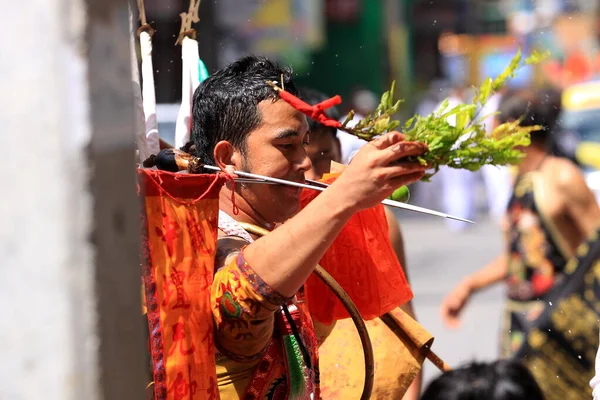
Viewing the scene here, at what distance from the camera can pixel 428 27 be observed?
24.3m

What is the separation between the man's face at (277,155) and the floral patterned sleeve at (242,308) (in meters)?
0.21

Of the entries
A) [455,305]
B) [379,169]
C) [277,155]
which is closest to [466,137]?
[379,169]

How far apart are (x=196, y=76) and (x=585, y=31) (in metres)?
18.1

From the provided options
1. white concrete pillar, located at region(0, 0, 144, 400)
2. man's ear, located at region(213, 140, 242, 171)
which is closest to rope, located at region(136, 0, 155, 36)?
man's ear, located at region(213, 140, 242, 171)

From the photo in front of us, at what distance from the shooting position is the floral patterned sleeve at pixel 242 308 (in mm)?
1907

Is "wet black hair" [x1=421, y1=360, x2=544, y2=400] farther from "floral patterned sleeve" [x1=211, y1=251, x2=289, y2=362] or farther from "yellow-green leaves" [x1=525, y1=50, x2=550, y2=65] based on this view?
"yellow-green leaves" [x1=525, y1=50, x2=550, y2=65]

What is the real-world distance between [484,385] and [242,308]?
1.10m

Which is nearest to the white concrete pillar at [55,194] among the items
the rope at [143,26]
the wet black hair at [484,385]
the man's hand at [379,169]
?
the man's hand at [379,169]

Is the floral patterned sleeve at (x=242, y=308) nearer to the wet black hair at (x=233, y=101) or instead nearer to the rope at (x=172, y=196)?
the rope at (x=172, y=196)

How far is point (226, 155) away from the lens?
2.29m

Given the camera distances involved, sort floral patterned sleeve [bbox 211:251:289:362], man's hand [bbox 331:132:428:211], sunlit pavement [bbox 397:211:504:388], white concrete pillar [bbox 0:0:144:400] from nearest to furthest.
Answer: white concrete pillar [bbox 0:0:144:400] < man's hand [bbox 331:132:428:211] < floral patterned sleeve [bbox 211:251:289:362] < sunlit pavement [bbox 397:211:504:388]

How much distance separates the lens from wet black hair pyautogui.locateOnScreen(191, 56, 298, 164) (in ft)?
7.47

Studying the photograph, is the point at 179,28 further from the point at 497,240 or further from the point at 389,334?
the point at 497,240

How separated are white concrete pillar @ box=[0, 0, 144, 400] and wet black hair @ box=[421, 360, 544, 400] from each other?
182 centimetres
